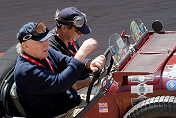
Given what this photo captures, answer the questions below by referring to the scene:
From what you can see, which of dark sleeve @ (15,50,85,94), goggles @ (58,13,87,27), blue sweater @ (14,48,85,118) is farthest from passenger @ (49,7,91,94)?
dark sleeve @ (15,50,85,94)

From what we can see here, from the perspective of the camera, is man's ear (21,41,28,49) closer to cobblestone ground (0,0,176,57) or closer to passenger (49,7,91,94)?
passenger (49,7,91,94)

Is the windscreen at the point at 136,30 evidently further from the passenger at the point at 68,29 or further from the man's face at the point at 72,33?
the man's face at the point at 72,33

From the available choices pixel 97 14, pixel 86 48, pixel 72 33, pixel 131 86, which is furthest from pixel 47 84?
pixel 97 14

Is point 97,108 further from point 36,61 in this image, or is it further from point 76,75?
point 36,61

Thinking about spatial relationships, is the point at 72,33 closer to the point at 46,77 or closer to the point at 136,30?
the point at 136,30

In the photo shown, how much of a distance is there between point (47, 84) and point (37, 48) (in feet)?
1.14

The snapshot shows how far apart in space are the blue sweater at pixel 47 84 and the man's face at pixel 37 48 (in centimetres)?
6

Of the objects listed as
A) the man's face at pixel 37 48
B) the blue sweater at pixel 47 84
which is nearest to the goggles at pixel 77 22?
the blue sweater at pixel 47 84

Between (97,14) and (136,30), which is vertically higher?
(136,30)

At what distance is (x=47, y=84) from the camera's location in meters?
3.96

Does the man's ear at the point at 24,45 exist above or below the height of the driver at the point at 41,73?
above

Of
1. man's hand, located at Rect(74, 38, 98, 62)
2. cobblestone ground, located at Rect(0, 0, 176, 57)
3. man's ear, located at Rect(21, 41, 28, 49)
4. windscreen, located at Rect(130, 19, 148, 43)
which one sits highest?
man's ear, located at Rect(21, 41, 28, 49)

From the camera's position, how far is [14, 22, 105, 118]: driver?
3953 mm

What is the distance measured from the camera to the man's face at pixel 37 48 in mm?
4008
